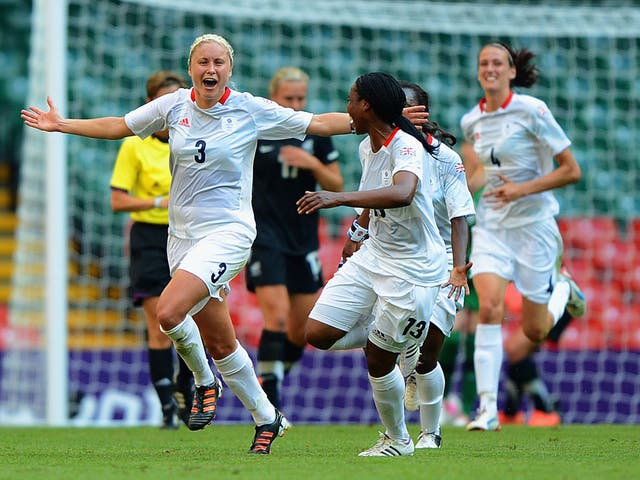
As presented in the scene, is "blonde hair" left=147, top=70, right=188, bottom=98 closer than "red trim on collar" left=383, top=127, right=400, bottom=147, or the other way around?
"red trim on collar" left=383, top=127, right=400, bottom=147

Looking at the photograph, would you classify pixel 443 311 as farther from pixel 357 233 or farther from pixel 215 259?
pixel 215 259

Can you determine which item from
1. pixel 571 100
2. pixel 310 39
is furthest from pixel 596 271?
pixel 310 39

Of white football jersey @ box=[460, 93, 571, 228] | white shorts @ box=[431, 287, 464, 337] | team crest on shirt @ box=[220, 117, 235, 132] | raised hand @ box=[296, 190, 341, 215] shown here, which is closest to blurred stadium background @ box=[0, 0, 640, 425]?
white football jersey @ box=[460, 93, 571, 228]

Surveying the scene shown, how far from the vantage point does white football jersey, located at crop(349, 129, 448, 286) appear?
18.0ft

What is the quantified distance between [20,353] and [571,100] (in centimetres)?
594

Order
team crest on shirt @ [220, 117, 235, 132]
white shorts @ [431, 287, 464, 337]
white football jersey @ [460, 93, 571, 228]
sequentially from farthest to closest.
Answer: white football jersey @ [460, 93, 571, 228] < white shorts @ [431, 287, 464, 337] < team crest on shirt @ [220, 117, 235, 132]

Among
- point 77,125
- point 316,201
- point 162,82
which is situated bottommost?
point 316,201

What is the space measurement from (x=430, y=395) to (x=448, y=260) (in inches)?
27.1

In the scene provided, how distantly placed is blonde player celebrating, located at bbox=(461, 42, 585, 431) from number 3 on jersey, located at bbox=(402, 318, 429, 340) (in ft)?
7.38

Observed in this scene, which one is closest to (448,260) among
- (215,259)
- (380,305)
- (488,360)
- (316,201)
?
(380,305)

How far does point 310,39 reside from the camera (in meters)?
12.8

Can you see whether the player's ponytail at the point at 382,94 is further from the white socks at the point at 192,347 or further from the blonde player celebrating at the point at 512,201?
the blonde player celebrating at the point at 512,201

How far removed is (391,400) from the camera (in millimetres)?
5465

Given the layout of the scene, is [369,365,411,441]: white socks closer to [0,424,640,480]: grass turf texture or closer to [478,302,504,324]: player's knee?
[0,424,640,480]: grass turf texture
